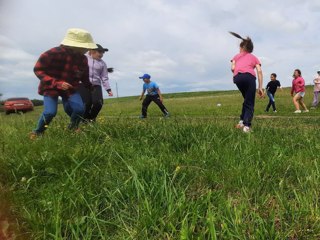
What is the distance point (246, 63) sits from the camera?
812 centimetres

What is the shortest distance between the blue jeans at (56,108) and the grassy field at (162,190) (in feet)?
4.42

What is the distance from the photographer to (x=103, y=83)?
30.0 ft

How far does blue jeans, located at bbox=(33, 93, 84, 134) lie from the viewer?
5801mm

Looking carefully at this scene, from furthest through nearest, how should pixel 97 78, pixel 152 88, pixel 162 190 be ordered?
1. pixel 152 88
2. pixel 97 78
3. pixel 162 190

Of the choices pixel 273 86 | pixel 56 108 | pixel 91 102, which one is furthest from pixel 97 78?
pixel 273 86

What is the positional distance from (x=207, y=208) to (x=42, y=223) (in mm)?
1093

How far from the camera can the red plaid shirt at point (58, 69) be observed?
5949mm

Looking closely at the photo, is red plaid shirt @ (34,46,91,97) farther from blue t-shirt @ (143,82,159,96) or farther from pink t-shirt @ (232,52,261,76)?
blue t-shirt @ (143,82,159,96)

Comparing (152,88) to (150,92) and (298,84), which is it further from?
(298,84)

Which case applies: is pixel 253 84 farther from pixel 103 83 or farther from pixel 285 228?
pixel 285 228

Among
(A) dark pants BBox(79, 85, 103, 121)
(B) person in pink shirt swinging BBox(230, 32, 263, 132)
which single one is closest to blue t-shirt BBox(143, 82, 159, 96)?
(A) dark pants BBox(79, 85, 103, 121)

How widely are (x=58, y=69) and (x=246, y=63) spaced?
3.94 metres

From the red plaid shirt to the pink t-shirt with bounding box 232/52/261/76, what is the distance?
335cm

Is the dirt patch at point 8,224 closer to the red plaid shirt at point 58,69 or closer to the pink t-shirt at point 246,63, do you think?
the red plaid shirt at point 58,69
